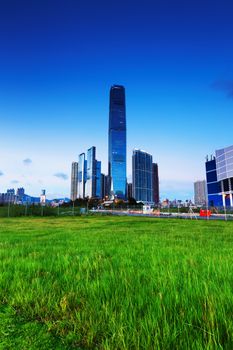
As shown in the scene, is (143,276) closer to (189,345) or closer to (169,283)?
(169,283)

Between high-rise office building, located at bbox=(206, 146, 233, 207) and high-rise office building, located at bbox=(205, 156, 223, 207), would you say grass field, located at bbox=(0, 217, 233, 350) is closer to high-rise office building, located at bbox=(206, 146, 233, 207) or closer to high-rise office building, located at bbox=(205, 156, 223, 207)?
high-rise office building, located at bbox=(206, 146, 233, 207)

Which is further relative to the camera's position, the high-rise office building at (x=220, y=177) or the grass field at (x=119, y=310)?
the high-rise office building at (x=220, y=177)

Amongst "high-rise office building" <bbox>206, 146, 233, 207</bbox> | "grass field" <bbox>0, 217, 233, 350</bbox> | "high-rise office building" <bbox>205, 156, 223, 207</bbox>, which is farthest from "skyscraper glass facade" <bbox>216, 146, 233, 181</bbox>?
"grass field" <bbox>0, 217, 233, 350</bbox>

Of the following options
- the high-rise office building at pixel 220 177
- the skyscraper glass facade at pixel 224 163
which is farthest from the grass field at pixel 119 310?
the skyscraper glass facade at pixel 224 163

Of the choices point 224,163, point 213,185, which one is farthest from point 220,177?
point 213,185

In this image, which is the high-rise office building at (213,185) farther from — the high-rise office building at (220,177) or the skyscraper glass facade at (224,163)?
the skyscraper glass facade at (224,163)

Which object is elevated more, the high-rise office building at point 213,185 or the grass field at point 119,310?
the high-rise office building at point 213,185

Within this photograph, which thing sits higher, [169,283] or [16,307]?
[169,283]

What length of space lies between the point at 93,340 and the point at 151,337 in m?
0.46

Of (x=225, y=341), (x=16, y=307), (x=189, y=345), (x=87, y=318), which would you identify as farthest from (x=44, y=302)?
(x=225, y=341)

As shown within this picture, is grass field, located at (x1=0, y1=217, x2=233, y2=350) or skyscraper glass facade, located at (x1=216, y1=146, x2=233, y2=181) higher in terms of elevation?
skyscraper glass facade, located at (x1=216, y1=146, x2=233, y2=181)

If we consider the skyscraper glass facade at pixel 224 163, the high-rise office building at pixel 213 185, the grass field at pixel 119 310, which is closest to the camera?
the grass field at pixel 119 310

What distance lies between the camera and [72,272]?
3.89 m

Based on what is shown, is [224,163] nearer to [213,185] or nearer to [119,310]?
[213,185]
